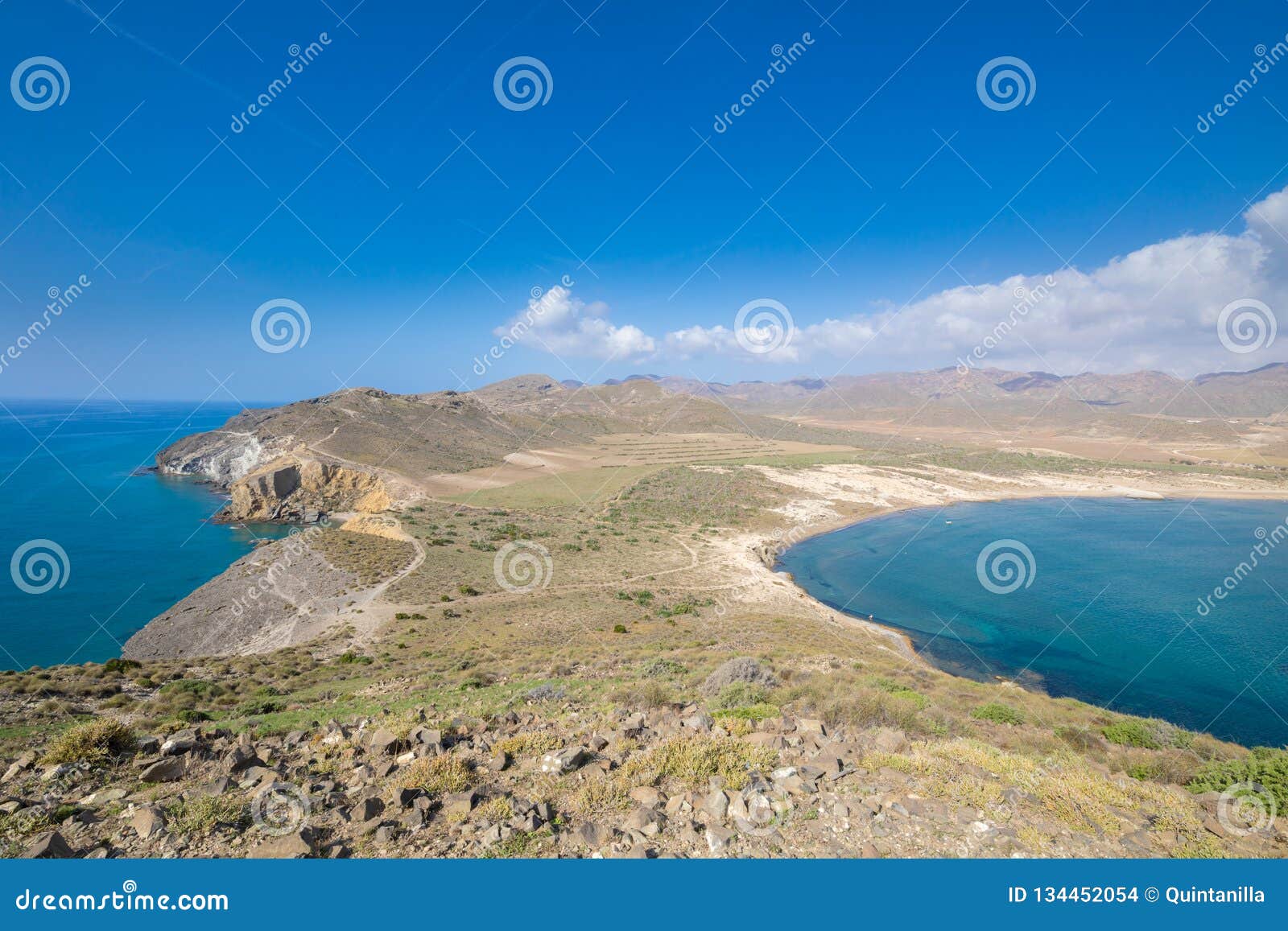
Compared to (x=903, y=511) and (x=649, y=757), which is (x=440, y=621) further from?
(x=903, y=511)

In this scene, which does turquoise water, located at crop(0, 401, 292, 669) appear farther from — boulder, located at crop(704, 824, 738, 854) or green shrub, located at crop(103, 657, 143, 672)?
boulder, located at crop(704, 824, 738, 854)

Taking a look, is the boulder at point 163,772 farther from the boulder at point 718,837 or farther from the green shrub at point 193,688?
the green shrub at point 193,688

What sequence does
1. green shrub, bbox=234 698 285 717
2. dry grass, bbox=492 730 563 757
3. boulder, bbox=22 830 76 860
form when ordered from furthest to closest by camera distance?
green shrub, bbox=234 698 285 717 → dry grass, bbox=492 730 563 757 → boulder, bbox=22 830 76 860

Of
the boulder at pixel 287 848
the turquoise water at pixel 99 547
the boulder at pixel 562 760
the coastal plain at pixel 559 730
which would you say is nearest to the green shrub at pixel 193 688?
the coastal plain at pixel 559 730

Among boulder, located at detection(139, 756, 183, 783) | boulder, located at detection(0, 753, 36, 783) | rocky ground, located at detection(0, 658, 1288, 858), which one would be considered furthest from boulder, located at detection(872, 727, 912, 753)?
boulder, located at detection(0, 753, 36, 783)

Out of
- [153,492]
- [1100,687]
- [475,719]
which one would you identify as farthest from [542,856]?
[153,492]

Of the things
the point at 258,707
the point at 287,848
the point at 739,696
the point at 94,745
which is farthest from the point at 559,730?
the point at 258,707
